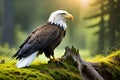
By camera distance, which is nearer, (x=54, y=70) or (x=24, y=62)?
(x=24, y=62)

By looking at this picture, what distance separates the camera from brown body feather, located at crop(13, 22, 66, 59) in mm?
9595

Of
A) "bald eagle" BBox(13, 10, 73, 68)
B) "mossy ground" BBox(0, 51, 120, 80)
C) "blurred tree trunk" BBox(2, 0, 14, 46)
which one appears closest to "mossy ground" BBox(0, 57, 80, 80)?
"mossy ground" BBox(0, 51, 120, 80)

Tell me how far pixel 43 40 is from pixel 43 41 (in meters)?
0.01

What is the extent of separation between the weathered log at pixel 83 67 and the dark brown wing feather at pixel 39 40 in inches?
12.0

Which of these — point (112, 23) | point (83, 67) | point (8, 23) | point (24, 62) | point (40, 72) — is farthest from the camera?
point (8, 23)

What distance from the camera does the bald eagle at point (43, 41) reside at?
953cm

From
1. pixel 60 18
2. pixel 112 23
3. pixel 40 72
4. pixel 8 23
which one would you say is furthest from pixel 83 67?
pixel 8 23

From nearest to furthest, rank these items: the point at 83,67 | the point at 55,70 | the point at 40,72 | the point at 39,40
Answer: the point at 40,72 → the point at 55,70 → the point at 39,40 → the point at 83,67

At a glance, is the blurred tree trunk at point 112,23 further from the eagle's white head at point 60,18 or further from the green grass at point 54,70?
the eagle's white head at point 60,18

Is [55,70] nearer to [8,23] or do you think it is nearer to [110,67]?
[110,67]

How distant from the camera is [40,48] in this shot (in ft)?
32.3

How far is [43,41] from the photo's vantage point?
32.4 ft

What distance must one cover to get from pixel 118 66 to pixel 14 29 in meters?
27.1

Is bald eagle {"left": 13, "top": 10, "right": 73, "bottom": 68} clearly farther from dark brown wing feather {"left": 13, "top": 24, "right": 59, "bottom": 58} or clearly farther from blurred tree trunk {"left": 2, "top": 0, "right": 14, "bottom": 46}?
blurred tree trunk {"left": 2, "top": 0, "right": 14, "bottom": 46}
